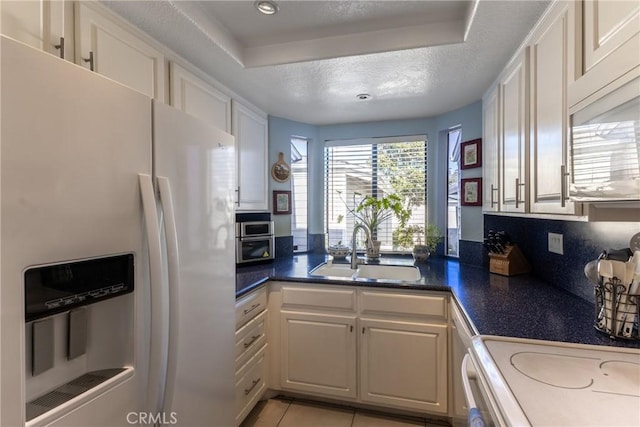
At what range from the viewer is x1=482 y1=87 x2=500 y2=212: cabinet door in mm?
1960

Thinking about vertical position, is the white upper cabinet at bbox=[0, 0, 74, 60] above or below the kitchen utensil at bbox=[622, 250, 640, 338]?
above

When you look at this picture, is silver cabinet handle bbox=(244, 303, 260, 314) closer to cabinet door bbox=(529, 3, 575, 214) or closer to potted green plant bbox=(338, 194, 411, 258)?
potted green plant bbox=(338, 194, 411, 258)

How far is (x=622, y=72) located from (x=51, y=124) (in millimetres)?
1330

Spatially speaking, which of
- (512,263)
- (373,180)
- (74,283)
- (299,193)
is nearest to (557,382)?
(74,283)

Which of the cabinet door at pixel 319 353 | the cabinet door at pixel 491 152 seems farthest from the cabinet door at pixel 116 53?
the cabinet door at pixel 491 152

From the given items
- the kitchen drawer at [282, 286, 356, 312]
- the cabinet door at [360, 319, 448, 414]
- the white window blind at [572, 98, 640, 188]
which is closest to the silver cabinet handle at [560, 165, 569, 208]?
the white window blind at [572, 98, 640, 188]

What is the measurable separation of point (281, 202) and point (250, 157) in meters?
0.58

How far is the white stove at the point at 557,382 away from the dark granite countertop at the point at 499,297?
86 mm

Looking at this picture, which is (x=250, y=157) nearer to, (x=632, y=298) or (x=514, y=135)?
(x=514, y=135)

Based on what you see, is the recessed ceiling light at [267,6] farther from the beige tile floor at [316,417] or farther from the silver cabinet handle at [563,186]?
the beige tile floor at [316,417]

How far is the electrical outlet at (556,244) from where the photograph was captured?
1.72 m

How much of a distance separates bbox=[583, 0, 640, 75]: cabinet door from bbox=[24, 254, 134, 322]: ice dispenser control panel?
4.50ft

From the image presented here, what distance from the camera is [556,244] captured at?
1.76m

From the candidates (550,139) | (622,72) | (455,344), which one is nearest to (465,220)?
(455,344)
